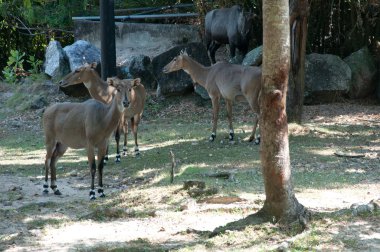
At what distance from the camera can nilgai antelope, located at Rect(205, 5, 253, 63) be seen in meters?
21.4

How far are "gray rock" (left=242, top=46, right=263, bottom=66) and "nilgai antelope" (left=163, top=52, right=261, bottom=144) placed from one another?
2792mm

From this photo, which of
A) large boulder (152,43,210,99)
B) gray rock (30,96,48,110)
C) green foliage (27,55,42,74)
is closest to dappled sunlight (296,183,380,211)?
large boulder (152,43,210,99)

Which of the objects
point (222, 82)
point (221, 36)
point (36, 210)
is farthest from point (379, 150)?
point (221, 36)

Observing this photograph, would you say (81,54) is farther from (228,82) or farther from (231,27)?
(228,82)

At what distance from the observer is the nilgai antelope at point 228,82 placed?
15414 mm

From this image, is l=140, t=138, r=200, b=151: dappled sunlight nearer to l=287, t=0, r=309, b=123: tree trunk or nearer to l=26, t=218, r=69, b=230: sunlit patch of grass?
l=287, t=0, r=309, b=123: tree trunk

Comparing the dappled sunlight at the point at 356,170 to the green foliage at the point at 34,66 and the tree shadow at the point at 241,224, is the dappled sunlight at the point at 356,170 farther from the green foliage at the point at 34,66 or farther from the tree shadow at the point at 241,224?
the green foliage at the point at 34,66

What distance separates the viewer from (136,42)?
24547 millimetres

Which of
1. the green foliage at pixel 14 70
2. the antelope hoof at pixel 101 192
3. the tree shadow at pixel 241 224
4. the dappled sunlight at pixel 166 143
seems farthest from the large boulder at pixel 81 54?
the tree shadow at pixel 241 224

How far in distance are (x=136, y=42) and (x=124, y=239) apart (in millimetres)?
16610

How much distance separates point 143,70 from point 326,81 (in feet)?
17.7

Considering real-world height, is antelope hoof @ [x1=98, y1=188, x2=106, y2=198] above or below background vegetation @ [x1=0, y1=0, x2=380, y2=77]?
below

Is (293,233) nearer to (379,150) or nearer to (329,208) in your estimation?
(329,208)

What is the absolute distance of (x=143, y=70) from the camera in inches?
862
